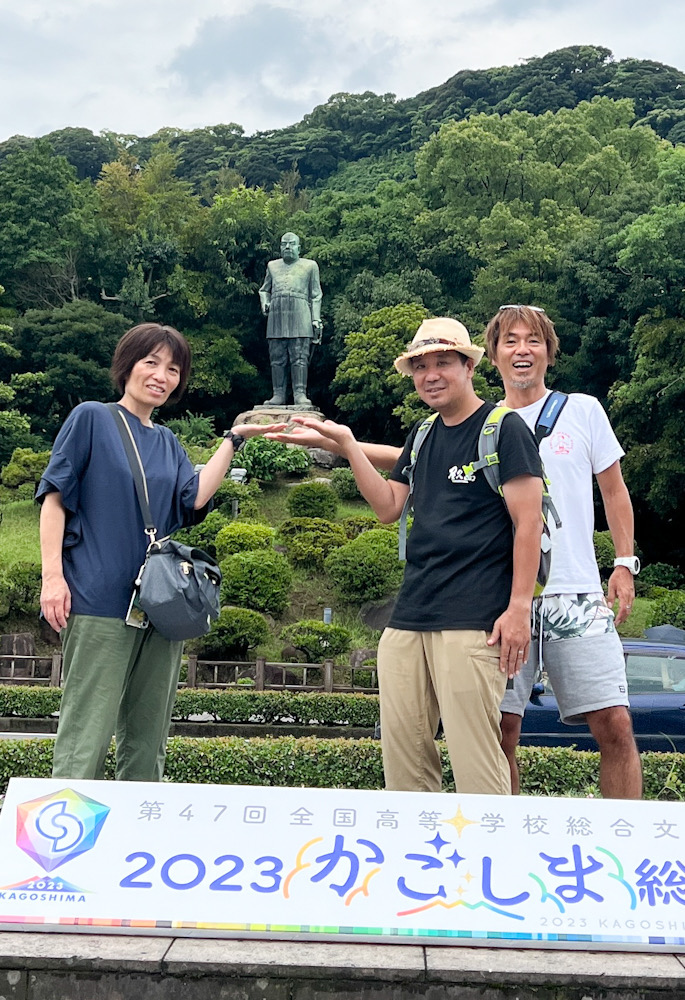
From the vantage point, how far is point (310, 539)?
14648mm

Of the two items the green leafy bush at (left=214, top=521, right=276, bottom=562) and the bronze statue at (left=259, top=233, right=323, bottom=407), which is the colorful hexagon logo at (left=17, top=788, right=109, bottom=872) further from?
the bronze statue at (left=259, top=233, right=323, bottom=407)

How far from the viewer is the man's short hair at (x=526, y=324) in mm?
3056

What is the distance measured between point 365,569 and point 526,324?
1036 centimetres

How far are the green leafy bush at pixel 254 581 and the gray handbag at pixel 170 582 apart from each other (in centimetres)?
1006

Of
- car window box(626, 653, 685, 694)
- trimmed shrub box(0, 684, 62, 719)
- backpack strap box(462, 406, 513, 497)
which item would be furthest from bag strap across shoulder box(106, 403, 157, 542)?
trimmed shrub box(0, 684, 62, 719)

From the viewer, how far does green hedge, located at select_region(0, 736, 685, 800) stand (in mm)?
4711

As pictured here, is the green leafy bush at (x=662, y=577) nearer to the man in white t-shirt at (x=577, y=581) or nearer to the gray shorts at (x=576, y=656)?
the man in white t-shirt at (x=577, y=581)

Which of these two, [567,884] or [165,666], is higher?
[165,666]

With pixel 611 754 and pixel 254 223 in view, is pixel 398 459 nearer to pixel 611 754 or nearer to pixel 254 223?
pixel 611 754

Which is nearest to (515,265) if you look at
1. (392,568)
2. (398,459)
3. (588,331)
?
(588,331)

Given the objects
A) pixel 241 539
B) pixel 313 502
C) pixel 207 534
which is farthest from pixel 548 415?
pixel 313 502

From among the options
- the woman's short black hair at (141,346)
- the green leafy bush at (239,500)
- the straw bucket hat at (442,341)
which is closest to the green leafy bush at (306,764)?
the woman's short black hair at (141,346)

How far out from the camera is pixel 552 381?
913 inches

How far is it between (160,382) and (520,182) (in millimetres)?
25284
